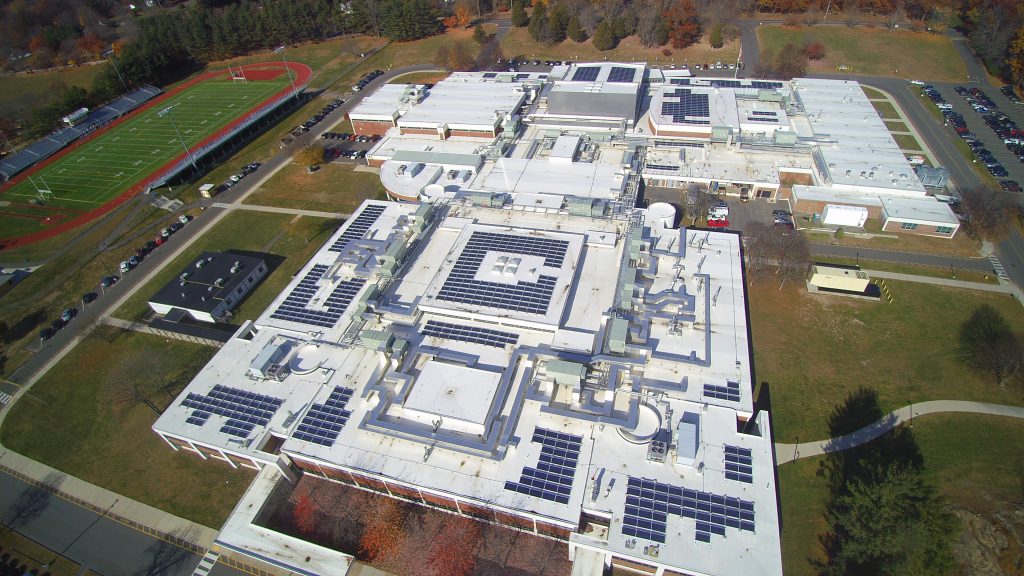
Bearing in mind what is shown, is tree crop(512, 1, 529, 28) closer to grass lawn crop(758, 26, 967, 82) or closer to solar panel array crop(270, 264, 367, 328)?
grass lawn crop(758, 26, 967, 82)

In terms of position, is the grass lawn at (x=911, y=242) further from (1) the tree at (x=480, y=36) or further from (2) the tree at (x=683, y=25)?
(1) the tree at (x=480, y=36)

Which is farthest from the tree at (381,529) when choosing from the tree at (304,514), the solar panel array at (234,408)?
the solar panel array at (234,408)

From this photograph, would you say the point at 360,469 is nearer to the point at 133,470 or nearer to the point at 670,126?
the point at 133,470

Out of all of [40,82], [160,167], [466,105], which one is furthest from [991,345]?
[40,82]

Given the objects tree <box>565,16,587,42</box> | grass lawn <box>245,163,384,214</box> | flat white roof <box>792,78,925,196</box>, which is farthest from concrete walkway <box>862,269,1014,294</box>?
tree <box>565,16,587,42</box>

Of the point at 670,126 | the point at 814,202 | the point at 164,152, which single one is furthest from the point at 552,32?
the point at 164,152
